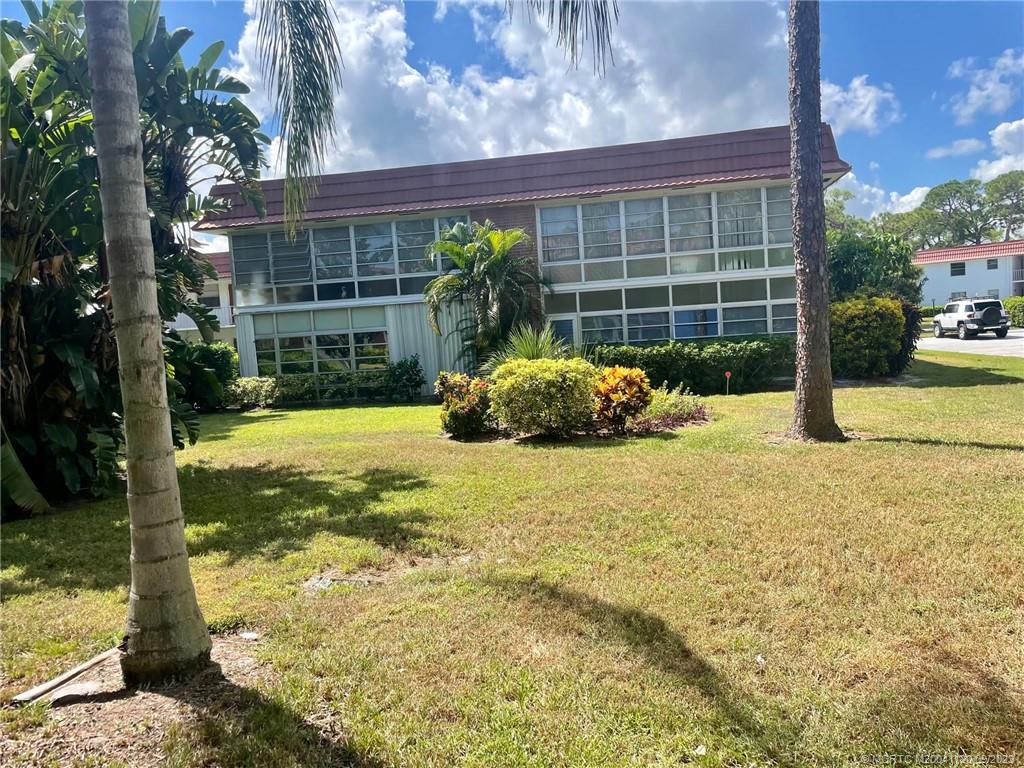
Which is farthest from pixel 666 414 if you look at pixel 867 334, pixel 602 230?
pixel 602 230

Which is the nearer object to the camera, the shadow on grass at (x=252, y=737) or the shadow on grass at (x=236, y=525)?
the shadow on grass at (x=252, y=737)

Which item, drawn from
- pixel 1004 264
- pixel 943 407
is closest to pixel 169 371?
pixel 943 407

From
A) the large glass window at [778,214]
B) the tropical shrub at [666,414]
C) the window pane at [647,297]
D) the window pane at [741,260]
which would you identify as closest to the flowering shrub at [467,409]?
the tropical shrub at [666,414]

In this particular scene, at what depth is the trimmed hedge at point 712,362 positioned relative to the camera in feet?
47.0

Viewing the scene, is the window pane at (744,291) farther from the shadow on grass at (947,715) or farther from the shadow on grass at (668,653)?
the shadow on grass at (947,715)

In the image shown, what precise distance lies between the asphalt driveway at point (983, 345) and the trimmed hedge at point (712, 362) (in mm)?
10462

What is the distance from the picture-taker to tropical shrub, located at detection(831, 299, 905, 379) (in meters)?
14.4

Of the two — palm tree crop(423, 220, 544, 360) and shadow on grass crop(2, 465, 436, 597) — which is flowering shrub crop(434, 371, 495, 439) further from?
palm tree crop(423, 220, 544, 360)

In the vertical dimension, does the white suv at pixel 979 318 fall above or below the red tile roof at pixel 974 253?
below

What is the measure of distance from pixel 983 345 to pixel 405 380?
21.9 metres

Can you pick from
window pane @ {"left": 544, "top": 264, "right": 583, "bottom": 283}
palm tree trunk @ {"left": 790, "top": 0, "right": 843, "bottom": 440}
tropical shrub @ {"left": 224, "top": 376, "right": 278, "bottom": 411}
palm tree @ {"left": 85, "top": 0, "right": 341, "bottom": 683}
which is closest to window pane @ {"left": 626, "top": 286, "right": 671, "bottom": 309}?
window pane @ {"left": 544, "top": 264, "right": 583, "bottom": 283}

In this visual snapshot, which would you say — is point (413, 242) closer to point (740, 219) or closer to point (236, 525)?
point (740, 219)

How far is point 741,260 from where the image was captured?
55.4 feet

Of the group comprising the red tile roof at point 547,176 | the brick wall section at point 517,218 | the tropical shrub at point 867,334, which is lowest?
the tropical shrub at point 867,334
